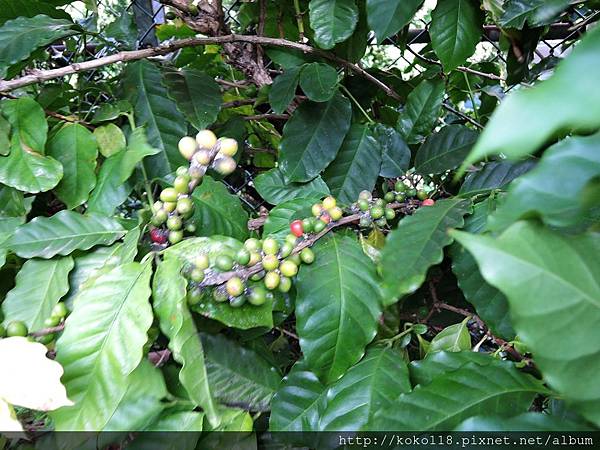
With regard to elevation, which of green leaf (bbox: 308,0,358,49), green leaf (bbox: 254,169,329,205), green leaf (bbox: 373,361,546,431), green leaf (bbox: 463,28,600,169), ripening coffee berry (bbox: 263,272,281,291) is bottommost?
green leaf (bbox: 254,169,329,205)

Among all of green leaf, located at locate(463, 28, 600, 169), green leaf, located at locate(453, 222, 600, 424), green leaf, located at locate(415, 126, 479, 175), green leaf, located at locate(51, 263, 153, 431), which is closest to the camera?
green leaf, located at locate(463, 28, 600, 169)

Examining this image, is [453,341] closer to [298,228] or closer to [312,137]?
[298,228]

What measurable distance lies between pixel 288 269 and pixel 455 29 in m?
0.47

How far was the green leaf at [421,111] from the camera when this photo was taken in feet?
2.52

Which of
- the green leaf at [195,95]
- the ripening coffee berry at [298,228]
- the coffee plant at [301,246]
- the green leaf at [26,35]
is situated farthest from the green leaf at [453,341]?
the green leaf at [26,35]

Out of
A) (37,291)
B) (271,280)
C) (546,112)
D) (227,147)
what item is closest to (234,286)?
(271,280)

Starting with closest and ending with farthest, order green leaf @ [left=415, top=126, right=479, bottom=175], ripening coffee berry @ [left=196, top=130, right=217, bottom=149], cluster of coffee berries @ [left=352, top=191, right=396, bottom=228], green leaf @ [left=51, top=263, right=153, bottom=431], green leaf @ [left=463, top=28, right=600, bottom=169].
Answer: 1. green leaf @ [left=463, top=28, right=600, bottom=169]
2. green leaf @ [left=51, top=263, right=153, bottom=431]
3. ripening coffee berry @ [left=196, top=130, right=217, bottom=149]
4. cluster of coffee berries @ [left=352, top=191, right=396, bottom=228]
5. green leaf @ [left=415, top=126, right=479, bottom=175]

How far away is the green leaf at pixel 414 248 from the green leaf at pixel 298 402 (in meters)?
0.19

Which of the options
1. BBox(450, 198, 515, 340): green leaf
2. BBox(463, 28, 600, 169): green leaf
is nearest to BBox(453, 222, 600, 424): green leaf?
BBox(463, 28, 600, 169): green leaf

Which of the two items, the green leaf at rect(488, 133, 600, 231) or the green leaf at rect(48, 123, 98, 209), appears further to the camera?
the green leaf at rect(48, 123, 98, 209)

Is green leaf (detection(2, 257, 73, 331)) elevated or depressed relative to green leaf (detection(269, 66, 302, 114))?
depressed

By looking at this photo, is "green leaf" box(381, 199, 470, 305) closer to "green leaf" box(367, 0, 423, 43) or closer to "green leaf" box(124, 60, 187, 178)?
"green leaf" box(367, 0, 423, 43)

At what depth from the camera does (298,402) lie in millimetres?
568

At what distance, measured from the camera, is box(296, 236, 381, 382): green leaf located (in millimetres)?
529
